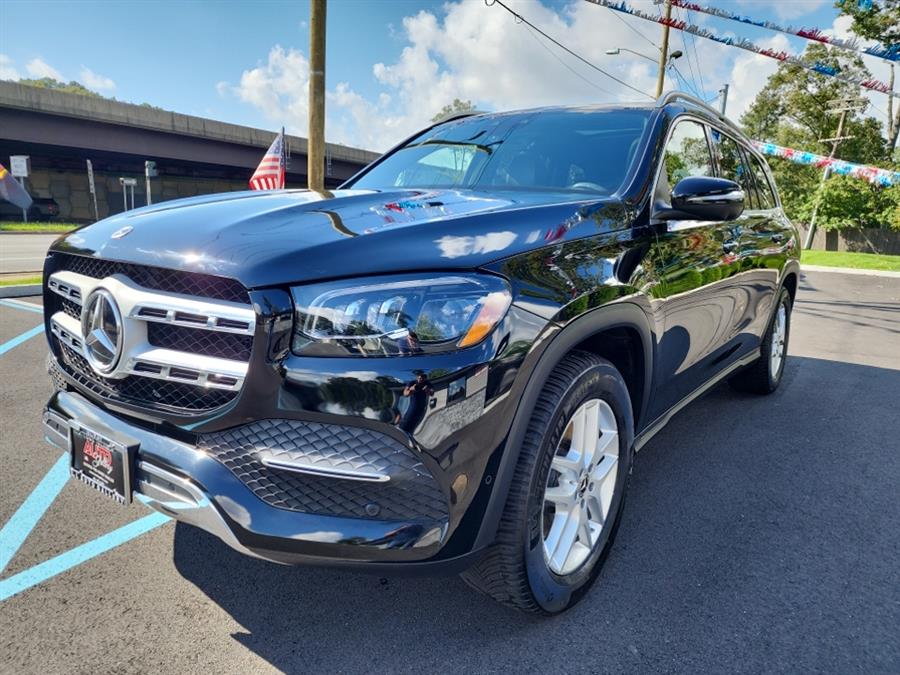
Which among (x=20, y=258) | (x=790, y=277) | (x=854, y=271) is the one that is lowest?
(x=20, y=258)

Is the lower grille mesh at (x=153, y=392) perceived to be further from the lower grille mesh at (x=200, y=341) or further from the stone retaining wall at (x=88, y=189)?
the stone retaining wall at (x=88, y=189)

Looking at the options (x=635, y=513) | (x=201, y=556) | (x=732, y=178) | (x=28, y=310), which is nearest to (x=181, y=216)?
(x=201, y=556)

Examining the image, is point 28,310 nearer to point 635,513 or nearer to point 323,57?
A: point 323,57

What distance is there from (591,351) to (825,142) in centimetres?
4434

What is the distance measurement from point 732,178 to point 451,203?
2.37 metres

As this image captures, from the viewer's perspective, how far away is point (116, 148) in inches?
1319

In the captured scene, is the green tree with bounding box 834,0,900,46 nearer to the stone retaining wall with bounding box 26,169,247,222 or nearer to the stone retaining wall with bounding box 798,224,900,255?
the stone retaining wall with bounding box 798,224,900,255

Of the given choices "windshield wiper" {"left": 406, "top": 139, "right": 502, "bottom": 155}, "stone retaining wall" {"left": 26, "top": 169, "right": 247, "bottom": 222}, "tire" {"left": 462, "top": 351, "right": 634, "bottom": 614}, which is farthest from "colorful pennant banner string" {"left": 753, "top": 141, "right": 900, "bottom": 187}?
"stone retaining wall" {"left": 26, "top": 169, "right": 247, "bottom": 222}

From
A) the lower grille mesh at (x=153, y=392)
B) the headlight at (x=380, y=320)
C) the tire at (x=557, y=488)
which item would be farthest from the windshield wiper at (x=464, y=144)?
the lower grille mesh at (x=153, y=392)

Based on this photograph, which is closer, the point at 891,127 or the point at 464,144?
the point at 464,144

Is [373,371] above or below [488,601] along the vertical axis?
above

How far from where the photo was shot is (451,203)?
2.26 metres

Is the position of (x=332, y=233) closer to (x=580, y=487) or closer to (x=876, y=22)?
(x=580, y=487)

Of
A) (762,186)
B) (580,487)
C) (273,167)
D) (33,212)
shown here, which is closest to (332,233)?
(580,487)
